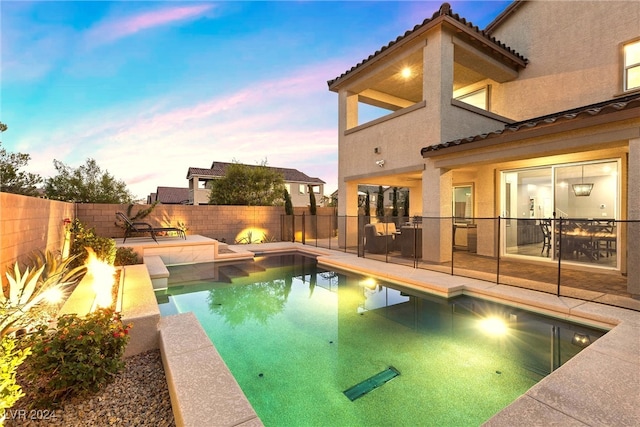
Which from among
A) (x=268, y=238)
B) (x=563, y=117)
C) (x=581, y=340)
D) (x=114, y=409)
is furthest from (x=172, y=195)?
(x=581, y=340)

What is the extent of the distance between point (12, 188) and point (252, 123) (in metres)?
9.45

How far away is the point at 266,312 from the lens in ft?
17.7

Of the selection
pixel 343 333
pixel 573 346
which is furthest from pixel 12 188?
pixel 573 346

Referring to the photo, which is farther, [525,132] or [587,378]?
[525,132]

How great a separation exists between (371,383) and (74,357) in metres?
2.70

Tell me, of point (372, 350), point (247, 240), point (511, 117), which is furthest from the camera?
point (247, 240)

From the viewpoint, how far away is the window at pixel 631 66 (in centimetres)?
730

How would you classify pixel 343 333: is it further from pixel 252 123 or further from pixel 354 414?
pixel 252 123

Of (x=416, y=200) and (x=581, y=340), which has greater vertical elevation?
(x=416, y=200)

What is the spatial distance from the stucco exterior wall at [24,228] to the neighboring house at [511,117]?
330 inches

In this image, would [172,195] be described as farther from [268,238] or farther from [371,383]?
[371,383]

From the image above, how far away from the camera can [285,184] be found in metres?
25.3

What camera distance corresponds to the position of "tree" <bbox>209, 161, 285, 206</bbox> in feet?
51.0

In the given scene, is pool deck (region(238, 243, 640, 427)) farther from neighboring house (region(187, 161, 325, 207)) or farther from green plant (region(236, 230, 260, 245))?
neighboring house (region(187, 161, 325, 207))
